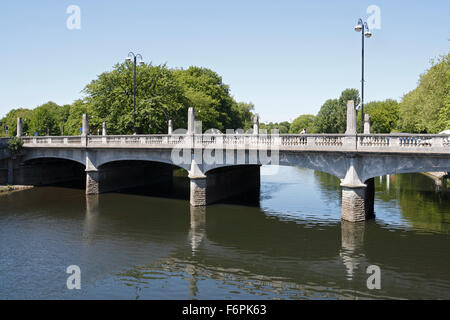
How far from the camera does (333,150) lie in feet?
78.7

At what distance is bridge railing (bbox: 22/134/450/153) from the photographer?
21.8 metres

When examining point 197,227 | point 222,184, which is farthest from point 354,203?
point 222,184

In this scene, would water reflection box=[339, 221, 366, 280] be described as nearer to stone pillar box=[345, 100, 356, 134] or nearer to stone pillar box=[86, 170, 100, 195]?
stone pillar box=[345, 100, 356, 134]

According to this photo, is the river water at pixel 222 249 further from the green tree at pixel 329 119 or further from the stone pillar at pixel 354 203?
the green tree at pixel 329 119

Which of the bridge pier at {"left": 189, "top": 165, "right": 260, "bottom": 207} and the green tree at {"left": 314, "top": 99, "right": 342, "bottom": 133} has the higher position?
the green tree at {"left": 314, "top": 99, "right": 342, "bottom": 133}

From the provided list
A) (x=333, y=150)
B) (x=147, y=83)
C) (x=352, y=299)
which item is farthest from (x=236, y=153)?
(x=147, y=83)

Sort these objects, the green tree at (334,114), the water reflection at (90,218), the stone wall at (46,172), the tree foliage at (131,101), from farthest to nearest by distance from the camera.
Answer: the green tree at (334,114) → the tree foliage at (131,101) → the stone wall at (46,172) → the water reflection at (90,218)

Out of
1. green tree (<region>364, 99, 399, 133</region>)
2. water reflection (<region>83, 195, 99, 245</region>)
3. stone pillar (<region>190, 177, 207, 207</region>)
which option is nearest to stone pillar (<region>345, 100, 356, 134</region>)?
stone pillar (<region>190, 177, 207, 207</region>)

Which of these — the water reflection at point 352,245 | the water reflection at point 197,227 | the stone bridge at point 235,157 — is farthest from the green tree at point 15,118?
the water reflection at point 352,245

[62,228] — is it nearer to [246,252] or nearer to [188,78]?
[246,252]

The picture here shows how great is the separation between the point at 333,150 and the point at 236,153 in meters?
7.37

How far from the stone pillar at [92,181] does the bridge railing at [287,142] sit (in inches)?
116

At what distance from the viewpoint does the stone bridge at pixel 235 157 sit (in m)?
22.5

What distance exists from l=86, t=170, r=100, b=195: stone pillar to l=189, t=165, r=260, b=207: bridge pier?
36.9 ft
